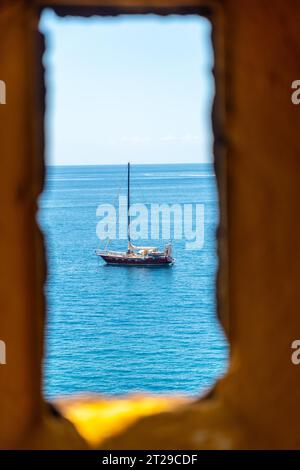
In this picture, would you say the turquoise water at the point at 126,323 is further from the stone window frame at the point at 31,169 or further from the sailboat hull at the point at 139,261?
the stone window frame at the point at 31,169

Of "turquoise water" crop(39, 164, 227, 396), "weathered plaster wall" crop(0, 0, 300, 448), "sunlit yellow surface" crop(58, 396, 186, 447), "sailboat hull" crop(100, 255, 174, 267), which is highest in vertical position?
"weathered plaster wall" crop(0, 0, 300, 448)

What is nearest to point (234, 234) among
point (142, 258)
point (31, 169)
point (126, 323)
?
point (31, 169)

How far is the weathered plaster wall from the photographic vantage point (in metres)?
1.31

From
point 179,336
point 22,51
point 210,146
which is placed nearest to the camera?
point 22,51

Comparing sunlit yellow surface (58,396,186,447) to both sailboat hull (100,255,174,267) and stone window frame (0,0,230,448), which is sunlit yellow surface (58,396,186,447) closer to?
stone window frame (0,0,230,448)

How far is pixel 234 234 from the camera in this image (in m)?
1.36

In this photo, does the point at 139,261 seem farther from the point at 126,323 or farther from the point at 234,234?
the point at 234,234

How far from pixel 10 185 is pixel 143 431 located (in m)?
0.55

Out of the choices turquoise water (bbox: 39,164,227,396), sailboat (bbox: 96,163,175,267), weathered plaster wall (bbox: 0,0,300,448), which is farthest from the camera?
sailboat (bbox: 96,163,175,267)

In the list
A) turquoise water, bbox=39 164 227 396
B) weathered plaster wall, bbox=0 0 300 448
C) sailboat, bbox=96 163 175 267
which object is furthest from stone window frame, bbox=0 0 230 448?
sailboat, bbox=96 163 175 267

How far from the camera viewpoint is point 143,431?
1.39m

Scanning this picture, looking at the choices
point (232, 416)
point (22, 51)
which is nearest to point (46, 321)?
point (232, 416)

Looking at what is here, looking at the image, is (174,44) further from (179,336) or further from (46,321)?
(46,321)

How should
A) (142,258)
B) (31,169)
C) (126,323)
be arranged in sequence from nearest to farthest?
(31,169), (126,323), (142,258)
